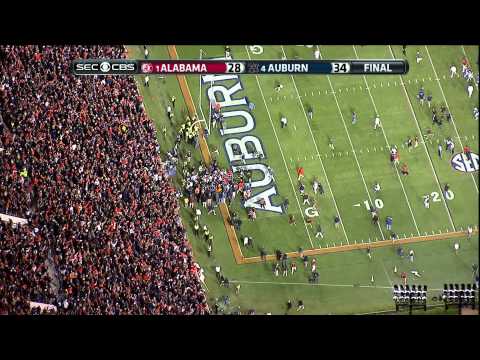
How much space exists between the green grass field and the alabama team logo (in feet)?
0.99

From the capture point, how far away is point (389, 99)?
92.2m

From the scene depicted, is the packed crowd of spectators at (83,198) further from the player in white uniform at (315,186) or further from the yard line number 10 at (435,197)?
the yard line number 10 at (435,197)

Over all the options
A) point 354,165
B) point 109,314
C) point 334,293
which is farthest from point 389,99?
point 109,314

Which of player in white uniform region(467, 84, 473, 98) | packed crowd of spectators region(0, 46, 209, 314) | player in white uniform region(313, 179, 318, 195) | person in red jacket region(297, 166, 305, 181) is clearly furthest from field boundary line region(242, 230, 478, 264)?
player in white uniform region(467, 84, 473, 98)

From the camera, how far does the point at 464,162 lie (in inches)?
3585

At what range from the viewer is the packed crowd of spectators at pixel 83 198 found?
83125 millimetres

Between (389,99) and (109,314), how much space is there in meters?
18.0

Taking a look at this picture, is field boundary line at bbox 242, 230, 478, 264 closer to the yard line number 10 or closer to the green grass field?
the green grass field

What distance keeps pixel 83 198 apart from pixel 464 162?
17520 millimetres

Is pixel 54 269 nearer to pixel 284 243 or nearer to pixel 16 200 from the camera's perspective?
pixel 16 200

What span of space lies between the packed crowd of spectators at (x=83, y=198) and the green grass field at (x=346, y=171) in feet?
Result: 4.99

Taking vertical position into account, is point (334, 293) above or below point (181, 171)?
below

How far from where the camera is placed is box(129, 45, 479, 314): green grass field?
87125 millimetres
